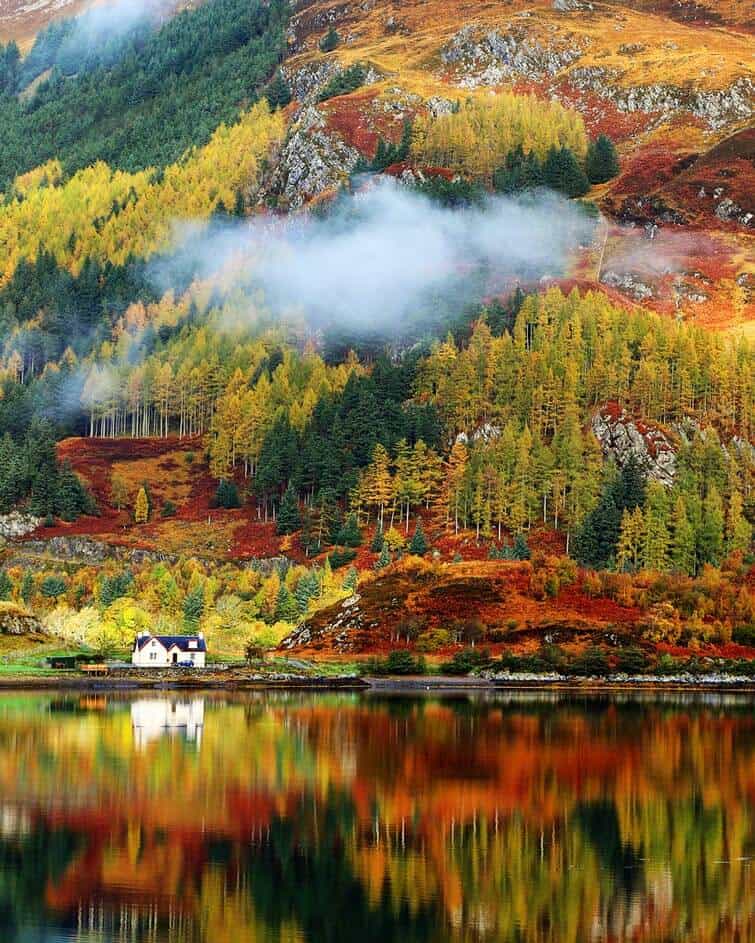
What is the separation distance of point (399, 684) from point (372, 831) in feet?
206

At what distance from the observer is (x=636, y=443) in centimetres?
16000

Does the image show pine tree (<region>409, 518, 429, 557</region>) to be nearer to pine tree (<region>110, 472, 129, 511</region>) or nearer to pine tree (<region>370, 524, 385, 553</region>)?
pine tree (<region>370, 524, 385, 553</region>)

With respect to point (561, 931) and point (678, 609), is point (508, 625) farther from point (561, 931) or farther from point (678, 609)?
point (561, 931)

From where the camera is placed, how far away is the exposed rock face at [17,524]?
539ft

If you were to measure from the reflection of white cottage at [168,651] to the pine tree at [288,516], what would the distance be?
42.0 meters

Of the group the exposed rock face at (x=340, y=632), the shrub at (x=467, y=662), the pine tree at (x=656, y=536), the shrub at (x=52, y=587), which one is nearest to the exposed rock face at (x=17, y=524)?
the shrub at (x=52, y=587)

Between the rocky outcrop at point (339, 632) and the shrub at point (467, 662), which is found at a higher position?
the rocky outcrop at point (339, 632)

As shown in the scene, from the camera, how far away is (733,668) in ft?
380

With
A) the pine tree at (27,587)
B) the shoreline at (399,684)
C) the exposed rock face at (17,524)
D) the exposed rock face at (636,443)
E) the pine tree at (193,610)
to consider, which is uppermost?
the exposed rock face at (636,443)

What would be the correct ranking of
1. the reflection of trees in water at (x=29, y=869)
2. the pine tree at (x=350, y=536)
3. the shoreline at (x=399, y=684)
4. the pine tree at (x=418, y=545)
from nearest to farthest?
the reflection of trees in water at (x=29, y=869)
the shoreline at (x=399, y=684)
the pine tree at (x=418, y=545)
the pine tree at (x=350, y=536)

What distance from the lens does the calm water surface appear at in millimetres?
36344

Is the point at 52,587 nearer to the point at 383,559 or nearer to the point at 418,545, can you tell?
the point at 383,559

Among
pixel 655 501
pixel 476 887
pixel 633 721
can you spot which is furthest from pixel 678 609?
pixel 476 887

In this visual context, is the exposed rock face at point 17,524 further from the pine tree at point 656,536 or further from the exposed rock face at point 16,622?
the pine tree at point 656,536
